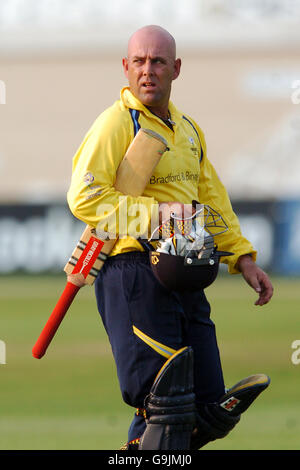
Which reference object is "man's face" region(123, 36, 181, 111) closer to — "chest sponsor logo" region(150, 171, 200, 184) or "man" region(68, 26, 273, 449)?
"man" region(68, 26, 273, 449)

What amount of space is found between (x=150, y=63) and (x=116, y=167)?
41cm

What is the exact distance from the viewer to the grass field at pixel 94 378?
4.51 meters

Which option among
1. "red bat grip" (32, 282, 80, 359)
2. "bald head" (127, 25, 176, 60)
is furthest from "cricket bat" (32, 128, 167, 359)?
"bald head" (127, 25, 176, 60)

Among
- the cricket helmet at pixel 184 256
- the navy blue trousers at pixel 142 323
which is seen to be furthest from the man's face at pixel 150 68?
the navy blue trousers at pixel 142 323

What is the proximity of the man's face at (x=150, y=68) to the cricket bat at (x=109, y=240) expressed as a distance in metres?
0.17

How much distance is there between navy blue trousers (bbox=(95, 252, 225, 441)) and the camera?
334 centimetres

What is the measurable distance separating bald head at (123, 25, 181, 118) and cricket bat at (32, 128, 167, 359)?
176mm

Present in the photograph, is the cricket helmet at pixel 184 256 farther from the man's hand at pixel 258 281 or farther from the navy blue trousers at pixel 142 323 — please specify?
the man's hand at pixel 258 281

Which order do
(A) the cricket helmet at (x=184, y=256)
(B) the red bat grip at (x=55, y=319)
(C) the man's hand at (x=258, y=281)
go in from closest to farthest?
(A) the cricket helmet at (x=184, y=256) < (B) the red bat grip at (x=55, y=319) < (C) the man's hand at (x=258, y=281)

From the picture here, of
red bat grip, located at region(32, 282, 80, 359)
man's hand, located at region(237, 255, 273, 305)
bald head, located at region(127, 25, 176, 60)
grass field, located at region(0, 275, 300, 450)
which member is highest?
bald head, located at region(127, 25, 176, 60)

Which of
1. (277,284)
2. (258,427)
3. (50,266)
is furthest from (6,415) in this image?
(50,266)

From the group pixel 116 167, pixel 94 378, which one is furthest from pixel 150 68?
pixel 94 378

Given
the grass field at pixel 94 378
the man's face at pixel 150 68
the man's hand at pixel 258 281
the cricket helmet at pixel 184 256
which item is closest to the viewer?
the cricket helmet at pixel 184 256

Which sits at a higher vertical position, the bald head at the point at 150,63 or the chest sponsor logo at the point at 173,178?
the bald head at the point at 150,63
